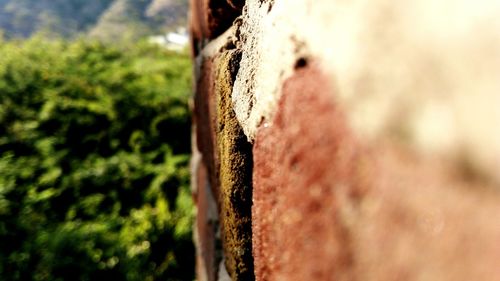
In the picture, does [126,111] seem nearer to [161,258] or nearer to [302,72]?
[161,258]

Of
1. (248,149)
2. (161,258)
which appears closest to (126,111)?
(161,258)

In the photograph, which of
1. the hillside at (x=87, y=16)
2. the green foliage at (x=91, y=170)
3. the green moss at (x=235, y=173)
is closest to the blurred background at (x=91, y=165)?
the green foliage at (x=91, y=170)

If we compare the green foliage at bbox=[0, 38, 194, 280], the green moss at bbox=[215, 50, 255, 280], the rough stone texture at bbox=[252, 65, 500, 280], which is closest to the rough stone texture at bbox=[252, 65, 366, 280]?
the rough stone texture at bbox=[252, 65, 500, 280]

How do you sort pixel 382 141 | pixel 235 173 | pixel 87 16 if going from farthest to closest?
1. pixel 87 16
2. pixel 235 173
3. pixel 382 141

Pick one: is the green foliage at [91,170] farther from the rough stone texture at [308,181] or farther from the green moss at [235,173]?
the rough stone texture at [308,181]

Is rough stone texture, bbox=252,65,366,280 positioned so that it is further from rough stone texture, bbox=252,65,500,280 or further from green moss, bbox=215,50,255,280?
green moss, bbox=215,50,255,280

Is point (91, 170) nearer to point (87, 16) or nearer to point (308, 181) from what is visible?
point (308, 181)

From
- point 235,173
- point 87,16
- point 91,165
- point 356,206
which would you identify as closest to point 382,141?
point 356,206
